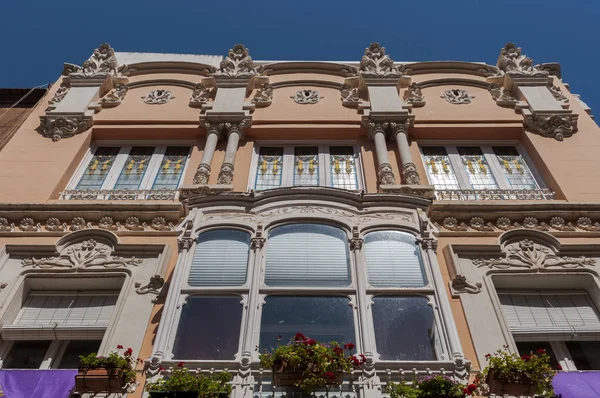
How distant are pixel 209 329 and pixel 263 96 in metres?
10.2

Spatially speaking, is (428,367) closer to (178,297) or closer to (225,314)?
(225,314)

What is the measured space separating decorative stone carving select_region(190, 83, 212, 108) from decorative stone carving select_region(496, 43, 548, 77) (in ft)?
31.5

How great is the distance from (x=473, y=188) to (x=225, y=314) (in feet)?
26.6

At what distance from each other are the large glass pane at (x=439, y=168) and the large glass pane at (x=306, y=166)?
302 cm

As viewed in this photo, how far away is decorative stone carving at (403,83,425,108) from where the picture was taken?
18.1m

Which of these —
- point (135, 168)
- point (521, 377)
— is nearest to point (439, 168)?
point (135, 168)

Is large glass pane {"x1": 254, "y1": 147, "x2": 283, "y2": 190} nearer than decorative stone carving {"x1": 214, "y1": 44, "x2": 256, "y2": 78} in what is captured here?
Yes

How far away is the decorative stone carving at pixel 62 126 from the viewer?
16438 mm

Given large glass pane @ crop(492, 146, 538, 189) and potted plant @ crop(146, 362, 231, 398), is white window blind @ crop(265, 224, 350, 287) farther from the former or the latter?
large glass pane @ crop(492, 146, 538, 189)

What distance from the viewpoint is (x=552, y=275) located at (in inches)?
451

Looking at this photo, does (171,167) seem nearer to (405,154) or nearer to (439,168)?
(405,154)

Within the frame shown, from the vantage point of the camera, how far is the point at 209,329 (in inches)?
380

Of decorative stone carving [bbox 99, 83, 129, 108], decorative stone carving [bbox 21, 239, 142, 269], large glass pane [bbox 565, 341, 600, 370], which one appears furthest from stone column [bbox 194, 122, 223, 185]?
large glass pane [bbox 565, 341, 600, 370]

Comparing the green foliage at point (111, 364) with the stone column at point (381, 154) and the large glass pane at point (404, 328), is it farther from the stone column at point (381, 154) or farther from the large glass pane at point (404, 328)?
the stone column at point (381, 154)
